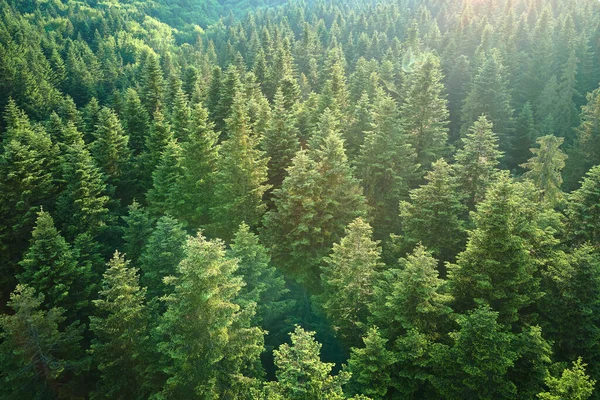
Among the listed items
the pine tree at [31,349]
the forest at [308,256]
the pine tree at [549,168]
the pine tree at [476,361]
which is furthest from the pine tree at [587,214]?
the pine tree at [31,349]

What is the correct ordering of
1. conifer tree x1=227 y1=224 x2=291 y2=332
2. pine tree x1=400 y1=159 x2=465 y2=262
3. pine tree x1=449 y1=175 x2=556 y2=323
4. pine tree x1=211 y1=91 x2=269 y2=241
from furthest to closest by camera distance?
pine tree x1=211 y1=91 x2=269 y2=241
pine tree x1=400 y1=159 x2=465 y2=262
conifer tree x1=227 y1=224 x2=291 y2=332
pine tree x1=449 y1=175 x2=556 y2=323

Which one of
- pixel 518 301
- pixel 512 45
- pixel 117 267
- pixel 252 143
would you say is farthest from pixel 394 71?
pixel 117 267

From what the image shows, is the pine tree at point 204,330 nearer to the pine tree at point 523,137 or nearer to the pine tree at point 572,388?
the pine tree at point 572,388

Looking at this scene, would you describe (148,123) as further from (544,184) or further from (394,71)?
(544,184)

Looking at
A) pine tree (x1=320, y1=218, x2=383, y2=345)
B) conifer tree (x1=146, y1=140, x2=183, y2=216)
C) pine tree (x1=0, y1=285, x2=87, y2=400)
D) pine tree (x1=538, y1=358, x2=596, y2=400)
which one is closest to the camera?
pine tree (x1=538, y1=358, x2=596, y2=400)

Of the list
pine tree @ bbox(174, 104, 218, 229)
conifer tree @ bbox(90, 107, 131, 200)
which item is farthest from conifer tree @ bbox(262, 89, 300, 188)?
conifer tree @ bbox(90, 107, 131, 200)

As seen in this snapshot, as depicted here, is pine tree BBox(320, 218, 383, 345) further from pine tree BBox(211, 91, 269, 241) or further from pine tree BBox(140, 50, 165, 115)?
pine tree BBox(140, 50, 165, 115)
